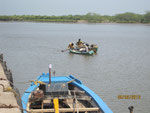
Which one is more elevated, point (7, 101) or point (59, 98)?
point (7, 101)

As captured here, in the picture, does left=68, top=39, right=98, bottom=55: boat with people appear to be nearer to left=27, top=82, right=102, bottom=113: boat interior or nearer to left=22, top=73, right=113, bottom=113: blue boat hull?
left=22, top=73, right=113, bottom=113: blue boat hull

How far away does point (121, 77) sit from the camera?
15016mm

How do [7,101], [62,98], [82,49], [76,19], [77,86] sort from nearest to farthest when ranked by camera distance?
[7,101], [62,98], [77,86], [82,49], [76,19]

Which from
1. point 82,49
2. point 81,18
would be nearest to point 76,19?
point 81,18

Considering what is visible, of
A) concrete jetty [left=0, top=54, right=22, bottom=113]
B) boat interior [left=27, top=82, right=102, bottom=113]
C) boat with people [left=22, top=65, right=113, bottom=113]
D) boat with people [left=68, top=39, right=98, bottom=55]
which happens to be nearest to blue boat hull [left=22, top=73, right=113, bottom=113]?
boat with people [left=22, top=65, right=113, bottom=113]

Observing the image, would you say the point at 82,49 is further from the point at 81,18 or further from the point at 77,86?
the point at 81,18

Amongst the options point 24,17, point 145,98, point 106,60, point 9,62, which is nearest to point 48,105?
point 145,98

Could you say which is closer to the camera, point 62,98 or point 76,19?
point 62,98

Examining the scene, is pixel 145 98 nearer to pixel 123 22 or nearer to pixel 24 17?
pixel 123 22

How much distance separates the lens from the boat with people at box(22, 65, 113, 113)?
23.7ft

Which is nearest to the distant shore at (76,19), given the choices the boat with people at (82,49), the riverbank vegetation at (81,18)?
the riverbank vegetation at (81,18)

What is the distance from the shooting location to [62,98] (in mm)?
7766

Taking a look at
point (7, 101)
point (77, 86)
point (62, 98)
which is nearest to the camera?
point (7, 101)

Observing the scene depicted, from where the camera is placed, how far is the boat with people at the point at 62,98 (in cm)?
723
